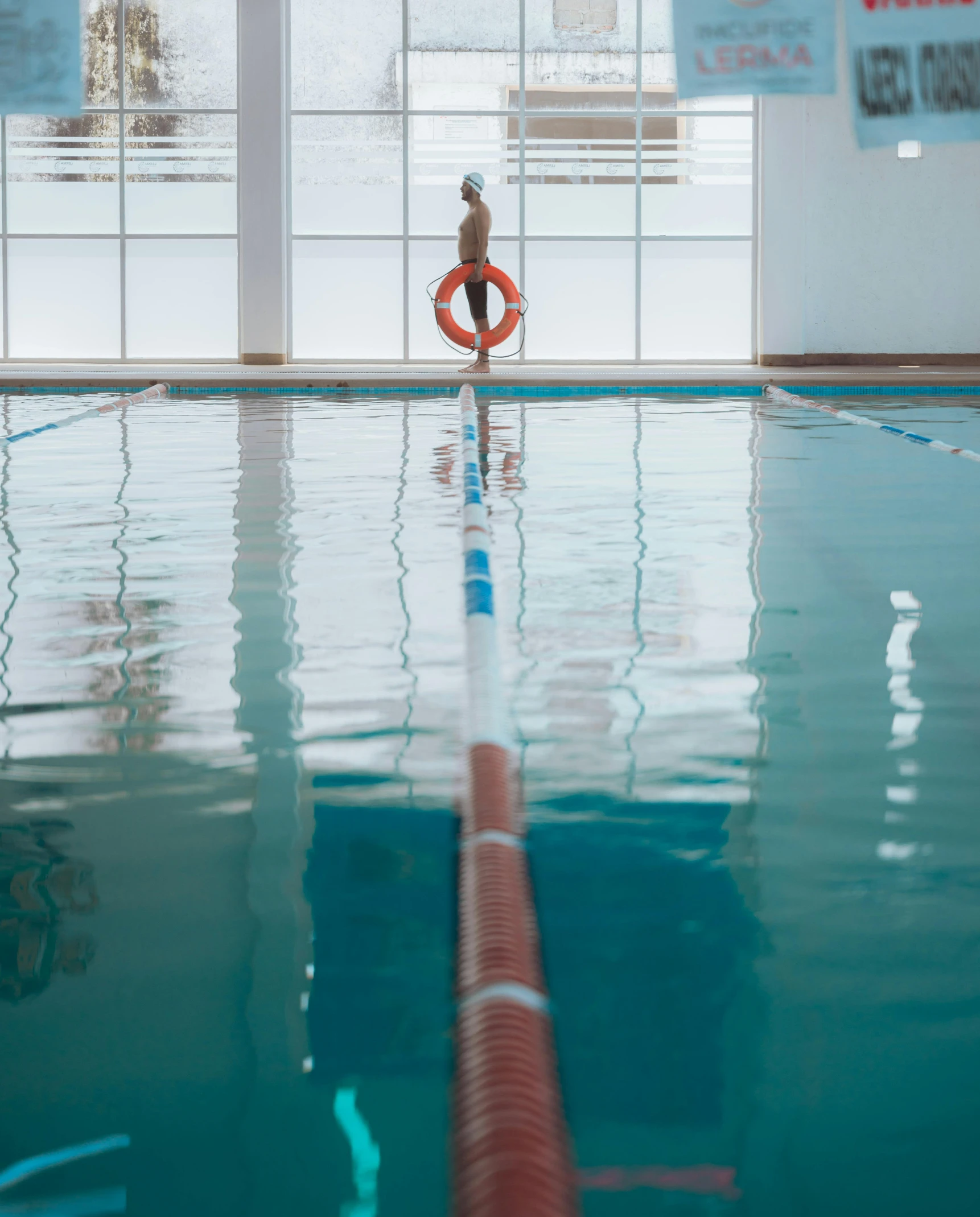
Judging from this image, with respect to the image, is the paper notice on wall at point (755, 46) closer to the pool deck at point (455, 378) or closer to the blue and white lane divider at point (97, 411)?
the pool deck at point (455, 378)

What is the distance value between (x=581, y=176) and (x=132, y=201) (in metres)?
3.99

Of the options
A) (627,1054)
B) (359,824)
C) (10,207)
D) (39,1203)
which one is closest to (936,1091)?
(627,1054)

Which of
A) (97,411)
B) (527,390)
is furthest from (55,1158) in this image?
(527,390)

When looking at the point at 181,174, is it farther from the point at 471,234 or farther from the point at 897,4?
the point at 897,4

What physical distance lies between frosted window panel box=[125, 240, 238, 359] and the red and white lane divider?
11.8 metres

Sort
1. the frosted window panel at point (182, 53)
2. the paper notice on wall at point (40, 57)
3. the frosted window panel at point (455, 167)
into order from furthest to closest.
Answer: the frosted window panel at point (455, 167), the frosted window panel at point (182, 53), the paper notice on wall at point (40, 57)

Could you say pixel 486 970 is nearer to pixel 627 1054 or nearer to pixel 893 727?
pixel 627 1054

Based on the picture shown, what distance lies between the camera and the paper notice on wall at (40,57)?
9.05 meters

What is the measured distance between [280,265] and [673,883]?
1195cm

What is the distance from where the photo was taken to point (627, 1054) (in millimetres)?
1278

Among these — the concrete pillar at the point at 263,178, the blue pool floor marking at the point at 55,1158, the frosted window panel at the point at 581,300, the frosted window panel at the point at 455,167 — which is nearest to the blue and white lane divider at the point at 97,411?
the concrete pillar at the point at 263,178

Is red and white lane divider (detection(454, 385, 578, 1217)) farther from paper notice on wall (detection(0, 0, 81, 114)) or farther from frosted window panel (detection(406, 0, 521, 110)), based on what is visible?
frosted window panel (detection(406, 0, 521, 110))

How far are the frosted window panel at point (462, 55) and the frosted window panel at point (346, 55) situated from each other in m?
0.14

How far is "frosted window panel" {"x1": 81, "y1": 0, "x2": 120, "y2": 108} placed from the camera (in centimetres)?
1312
